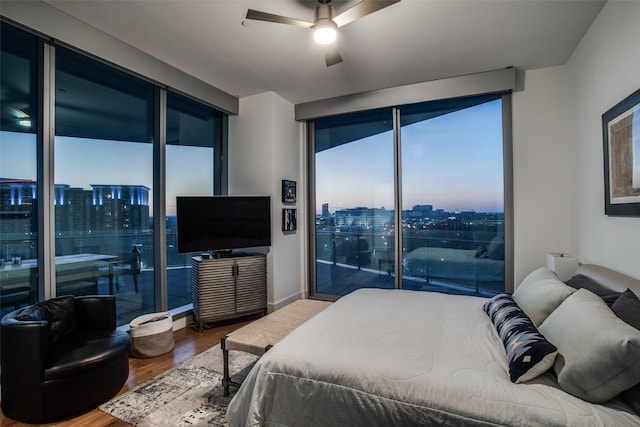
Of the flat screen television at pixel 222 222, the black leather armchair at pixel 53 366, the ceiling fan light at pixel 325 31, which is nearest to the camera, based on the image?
the black leather armchair at pixel 53 366

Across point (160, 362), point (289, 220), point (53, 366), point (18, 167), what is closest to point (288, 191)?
point (289, 220)

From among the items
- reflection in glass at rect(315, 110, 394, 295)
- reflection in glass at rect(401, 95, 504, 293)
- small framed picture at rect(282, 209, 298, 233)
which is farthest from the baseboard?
reflection in glass at rect(401, 95, 504, 293)

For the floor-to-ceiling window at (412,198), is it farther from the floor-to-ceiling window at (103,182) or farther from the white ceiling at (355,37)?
the floor-to-ceiling window at (103,182)

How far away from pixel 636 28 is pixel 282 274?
3942 millimetres

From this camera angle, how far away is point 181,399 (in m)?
2.13

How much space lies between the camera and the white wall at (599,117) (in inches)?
77.4

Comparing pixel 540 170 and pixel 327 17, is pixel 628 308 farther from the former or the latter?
pixel 327 17

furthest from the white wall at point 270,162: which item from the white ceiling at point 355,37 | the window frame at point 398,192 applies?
the white ceiling at point 355,37

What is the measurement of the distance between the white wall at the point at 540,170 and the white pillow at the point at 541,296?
1425 mm

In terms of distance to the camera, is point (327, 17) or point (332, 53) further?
point (332, 53)

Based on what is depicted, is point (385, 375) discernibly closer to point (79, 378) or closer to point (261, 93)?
point (79, 378)

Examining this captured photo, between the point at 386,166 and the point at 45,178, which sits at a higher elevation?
the point at 386,166

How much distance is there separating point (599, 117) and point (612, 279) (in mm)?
1417

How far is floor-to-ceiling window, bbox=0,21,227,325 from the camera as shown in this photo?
230 cm
